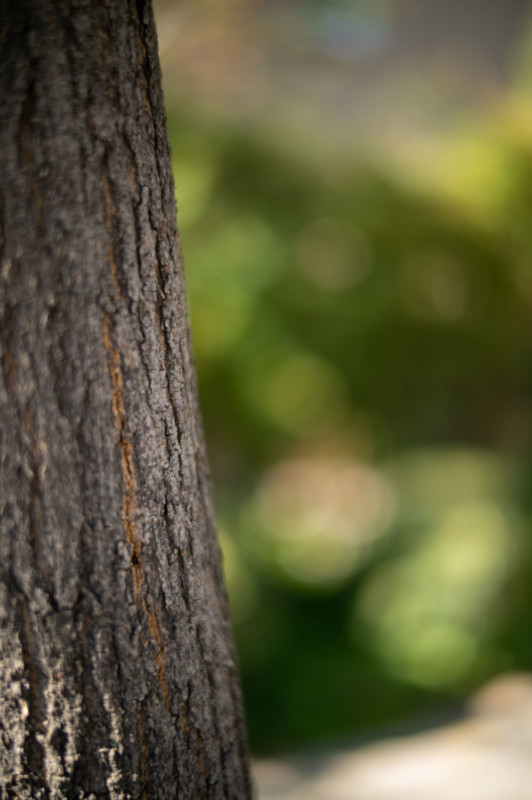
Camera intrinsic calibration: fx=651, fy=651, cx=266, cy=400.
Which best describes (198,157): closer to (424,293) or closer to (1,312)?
(424,293)

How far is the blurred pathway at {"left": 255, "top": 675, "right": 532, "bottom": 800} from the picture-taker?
1.87 metres

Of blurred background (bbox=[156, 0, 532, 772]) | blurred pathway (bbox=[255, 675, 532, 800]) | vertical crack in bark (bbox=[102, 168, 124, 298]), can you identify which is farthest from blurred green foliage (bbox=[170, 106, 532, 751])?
vertical crack in bark (bbox=[102, 168, 124, 298])

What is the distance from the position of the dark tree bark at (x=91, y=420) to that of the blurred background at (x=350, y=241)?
9.48 ft

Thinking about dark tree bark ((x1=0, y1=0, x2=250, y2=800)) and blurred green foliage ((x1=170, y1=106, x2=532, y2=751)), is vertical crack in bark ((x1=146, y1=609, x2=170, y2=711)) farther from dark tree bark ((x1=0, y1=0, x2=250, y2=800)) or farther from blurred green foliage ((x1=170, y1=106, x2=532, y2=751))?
blurred green foliage ((x1=170, y1=106, x2=532, y2=751))

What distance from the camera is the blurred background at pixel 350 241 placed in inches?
155

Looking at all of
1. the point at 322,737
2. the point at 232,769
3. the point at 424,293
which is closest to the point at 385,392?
the point at 424,293

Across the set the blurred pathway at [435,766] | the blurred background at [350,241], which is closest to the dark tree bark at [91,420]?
the blurred pathway at [435,766]

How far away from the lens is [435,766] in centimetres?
203

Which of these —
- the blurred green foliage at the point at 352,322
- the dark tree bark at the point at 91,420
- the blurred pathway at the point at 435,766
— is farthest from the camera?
the blurred green foliage at the point at 352,322

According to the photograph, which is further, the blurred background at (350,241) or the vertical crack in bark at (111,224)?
the blurred background at (350,241)

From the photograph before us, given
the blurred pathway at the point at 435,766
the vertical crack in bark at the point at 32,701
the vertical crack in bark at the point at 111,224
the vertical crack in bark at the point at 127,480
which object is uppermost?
the vertical crack in bark at the point at 111,224

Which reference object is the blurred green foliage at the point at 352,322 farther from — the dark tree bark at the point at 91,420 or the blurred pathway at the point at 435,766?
the dark tree bark at the point at 91,420

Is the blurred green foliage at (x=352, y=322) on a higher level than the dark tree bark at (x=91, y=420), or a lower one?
higher

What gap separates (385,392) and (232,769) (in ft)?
11.0
